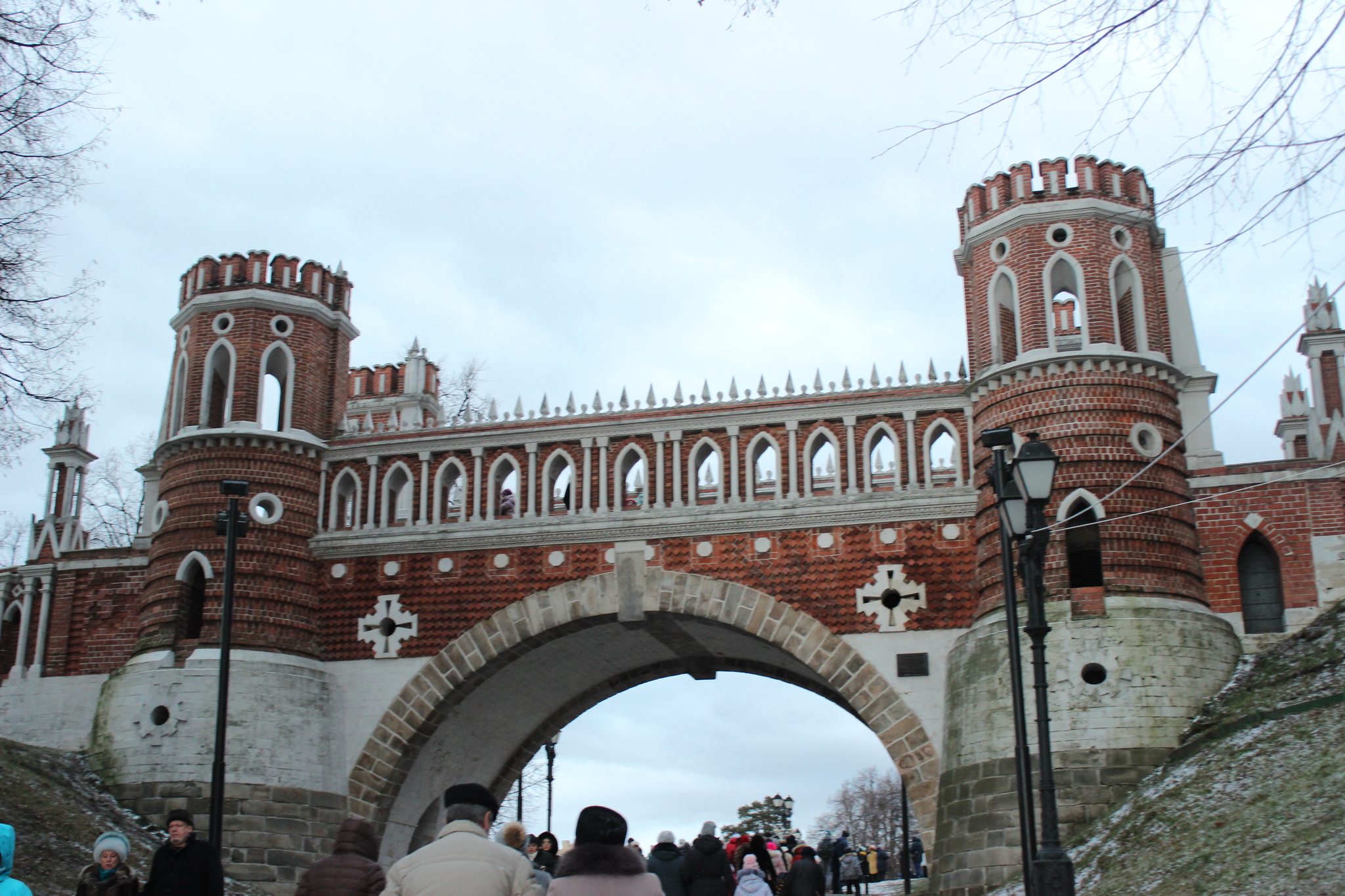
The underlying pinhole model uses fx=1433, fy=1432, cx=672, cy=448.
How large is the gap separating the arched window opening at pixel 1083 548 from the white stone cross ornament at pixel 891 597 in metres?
1.96

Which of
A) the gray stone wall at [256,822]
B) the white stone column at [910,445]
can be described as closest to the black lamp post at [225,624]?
the gray stone wall at [256,822]

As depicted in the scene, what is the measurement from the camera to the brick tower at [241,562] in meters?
19.3

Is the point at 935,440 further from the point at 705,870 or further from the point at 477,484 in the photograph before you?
the point at 705,870

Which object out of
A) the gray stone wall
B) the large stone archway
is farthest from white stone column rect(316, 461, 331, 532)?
the gray stone wall

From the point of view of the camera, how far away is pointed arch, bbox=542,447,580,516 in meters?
20.7

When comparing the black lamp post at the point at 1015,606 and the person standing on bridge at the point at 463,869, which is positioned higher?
the black lamp post at the point at 1015,606

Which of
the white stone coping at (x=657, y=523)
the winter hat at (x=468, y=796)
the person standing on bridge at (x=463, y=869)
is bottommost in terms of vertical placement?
the person standing on bridge at (x=463, y=869)

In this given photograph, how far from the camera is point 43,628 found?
73.1ft

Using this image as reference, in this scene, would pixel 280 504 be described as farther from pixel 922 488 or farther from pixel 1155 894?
pixel 1155 894

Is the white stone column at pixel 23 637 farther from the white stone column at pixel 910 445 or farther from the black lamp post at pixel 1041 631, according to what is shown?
the black lamp post at pixel 1041 631

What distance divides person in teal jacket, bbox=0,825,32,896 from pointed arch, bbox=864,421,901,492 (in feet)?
47.3

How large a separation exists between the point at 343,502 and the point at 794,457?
708cm

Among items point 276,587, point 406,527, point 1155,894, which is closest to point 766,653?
point 406,527

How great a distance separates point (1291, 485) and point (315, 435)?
13.7 metres
